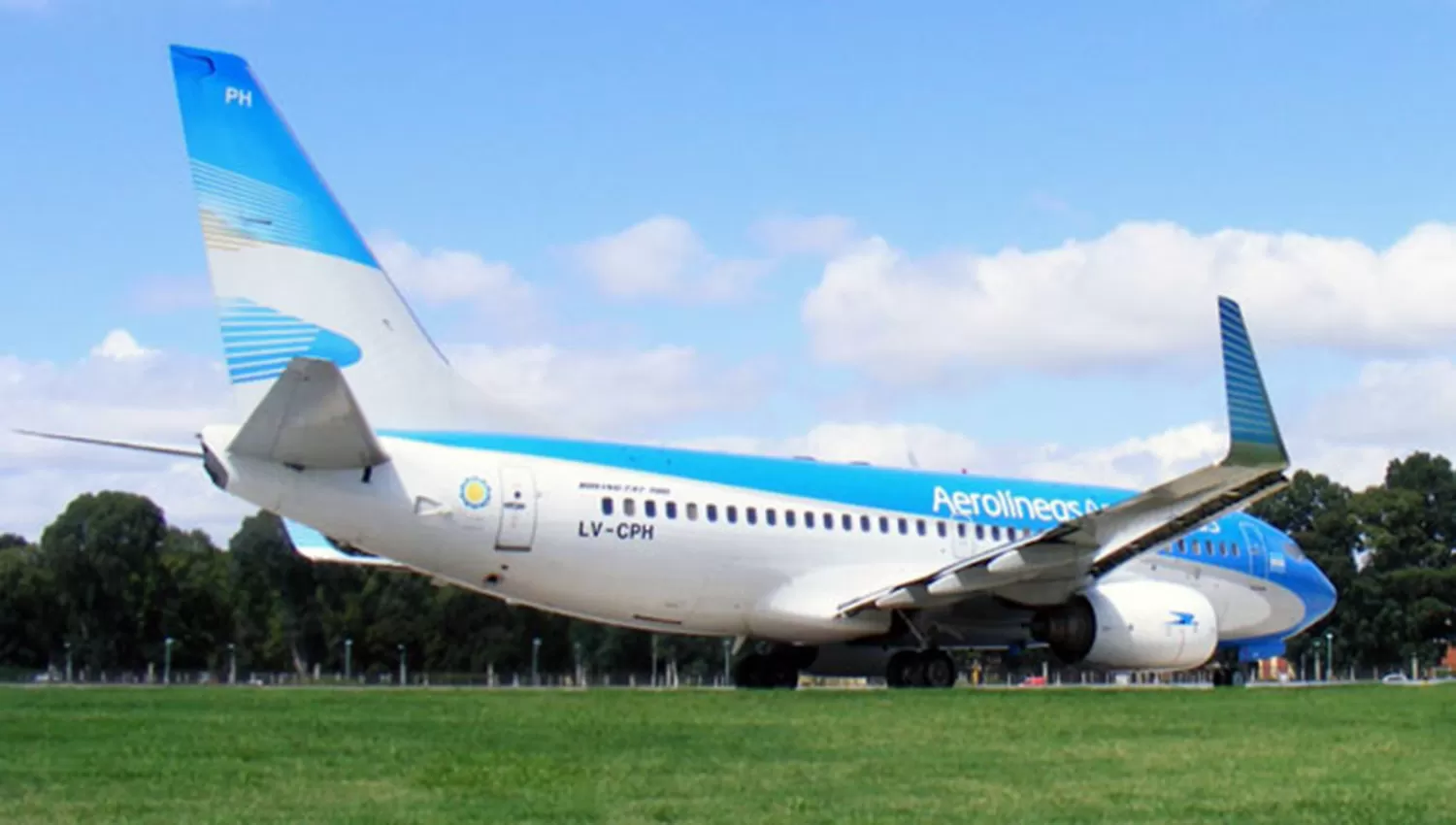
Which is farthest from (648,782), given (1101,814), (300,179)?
(300,179)

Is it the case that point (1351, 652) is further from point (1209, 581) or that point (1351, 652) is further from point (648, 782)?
point (648, 782)

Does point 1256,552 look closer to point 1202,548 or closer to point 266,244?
point 1202,548

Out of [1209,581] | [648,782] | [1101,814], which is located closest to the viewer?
[1101,814]

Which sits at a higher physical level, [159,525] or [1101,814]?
[159,525]

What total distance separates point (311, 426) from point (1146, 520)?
452 inches

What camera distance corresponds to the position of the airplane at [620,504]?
22500 mm

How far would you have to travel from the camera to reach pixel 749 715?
17031mm

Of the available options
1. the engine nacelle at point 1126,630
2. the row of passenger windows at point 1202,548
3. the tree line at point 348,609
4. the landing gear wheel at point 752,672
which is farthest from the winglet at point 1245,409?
the tree line at point 348,609

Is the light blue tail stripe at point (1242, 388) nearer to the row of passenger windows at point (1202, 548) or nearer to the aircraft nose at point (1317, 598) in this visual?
the row of passenger windows at point (1202, 548)

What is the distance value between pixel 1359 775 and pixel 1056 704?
8763 millimetres

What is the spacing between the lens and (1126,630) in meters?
26.5

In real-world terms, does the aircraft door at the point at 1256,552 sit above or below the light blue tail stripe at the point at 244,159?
below

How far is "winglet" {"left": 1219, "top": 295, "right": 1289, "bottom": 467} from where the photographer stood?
882 inches

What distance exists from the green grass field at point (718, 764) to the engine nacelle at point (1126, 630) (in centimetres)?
796
